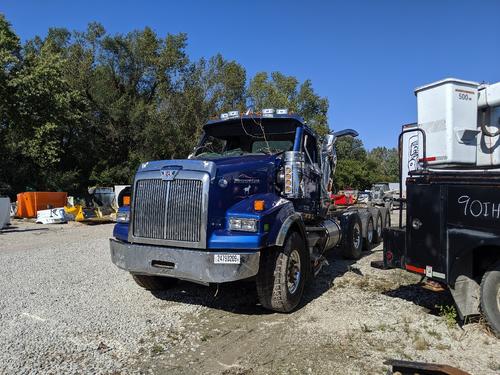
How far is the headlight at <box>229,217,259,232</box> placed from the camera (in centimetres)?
541

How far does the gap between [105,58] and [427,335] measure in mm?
39205

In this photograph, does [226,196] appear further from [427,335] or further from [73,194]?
[73,194]

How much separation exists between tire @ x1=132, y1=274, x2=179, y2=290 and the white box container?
4430 millimetres

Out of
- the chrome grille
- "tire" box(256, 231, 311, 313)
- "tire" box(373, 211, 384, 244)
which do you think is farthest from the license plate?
"tire" box(373, 211, 384, 244)

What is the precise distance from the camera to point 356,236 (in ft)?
33.9

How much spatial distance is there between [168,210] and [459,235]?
336cm

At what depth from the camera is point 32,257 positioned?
34.4 ft

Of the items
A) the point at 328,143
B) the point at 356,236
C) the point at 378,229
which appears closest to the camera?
the point at 328,143

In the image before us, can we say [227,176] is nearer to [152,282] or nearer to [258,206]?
[258,206]

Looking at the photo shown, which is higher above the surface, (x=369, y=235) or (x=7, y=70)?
(x=7, y=70)

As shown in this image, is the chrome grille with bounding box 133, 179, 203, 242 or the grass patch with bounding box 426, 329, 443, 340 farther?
the chrome grille with bounding box 133, 179, 203, 242

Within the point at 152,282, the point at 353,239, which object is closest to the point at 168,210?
the point at 152,282

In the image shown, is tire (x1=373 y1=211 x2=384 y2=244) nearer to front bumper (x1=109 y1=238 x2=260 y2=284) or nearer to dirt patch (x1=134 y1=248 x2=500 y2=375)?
dirt patch (x1=134 y1=248 x2=500 y2=375)

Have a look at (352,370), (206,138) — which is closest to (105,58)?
(206,138)
